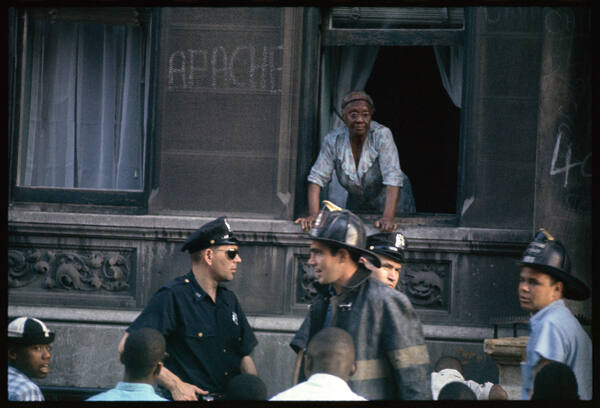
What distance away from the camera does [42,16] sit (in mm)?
10336

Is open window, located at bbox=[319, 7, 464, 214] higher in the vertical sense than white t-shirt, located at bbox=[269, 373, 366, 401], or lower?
higher

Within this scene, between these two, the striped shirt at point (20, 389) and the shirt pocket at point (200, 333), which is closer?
the striped shirt at point (20, 389)

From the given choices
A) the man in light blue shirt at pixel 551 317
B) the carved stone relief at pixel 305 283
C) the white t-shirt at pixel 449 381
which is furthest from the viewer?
the carved stone relief at pixel 305 283

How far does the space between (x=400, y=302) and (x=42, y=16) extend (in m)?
6.50

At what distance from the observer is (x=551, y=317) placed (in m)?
5.60

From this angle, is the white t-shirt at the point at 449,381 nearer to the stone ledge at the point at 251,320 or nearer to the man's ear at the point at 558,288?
the stone ledge at the point at 251,320

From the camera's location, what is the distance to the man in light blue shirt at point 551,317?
548 centimetres

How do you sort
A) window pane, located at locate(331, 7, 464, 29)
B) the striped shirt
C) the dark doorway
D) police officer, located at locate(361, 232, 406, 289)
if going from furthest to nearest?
the dark doorway, window pane, located at locate(331, 7, 464, 29), police officer, located at locate(361, 232, 406, 289), the striped shirt

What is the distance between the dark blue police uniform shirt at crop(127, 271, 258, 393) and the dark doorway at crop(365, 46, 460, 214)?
540 centimetres

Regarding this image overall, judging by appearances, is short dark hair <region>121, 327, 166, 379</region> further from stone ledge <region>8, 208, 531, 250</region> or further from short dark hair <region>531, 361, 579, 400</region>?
stone ledge <region>8, 208, 531, 250</region>

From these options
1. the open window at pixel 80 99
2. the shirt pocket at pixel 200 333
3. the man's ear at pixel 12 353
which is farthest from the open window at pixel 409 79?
the man's ear at pixel 12 353

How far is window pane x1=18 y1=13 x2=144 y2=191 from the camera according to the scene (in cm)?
1027

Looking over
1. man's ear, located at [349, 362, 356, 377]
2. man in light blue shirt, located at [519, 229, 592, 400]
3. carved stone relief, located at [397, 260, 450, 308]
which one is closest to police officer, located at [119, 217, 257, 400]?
man's ear, located at [349, 362, 356, 377]

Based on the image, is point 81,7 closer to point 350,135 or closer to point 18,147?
point 18,147
